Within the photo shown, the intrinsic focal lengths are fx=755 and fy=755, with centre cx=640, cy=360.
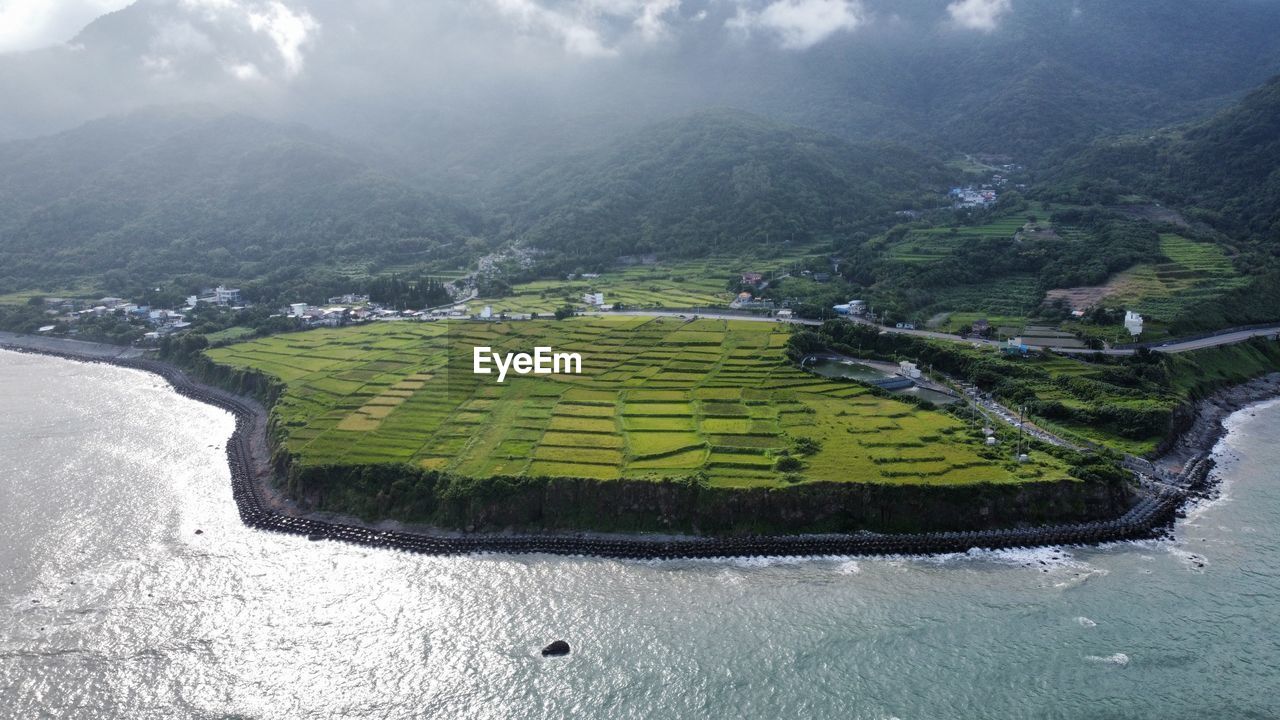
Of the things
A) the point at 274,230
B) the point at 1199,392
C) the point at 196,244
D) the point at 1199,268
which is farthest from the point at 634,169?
the point at 1199,392

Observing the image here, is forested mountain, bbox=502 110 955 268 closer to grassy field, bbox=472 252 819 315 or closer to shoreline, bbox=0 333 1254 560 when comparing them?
grassy field, bbox=472 252 819 315

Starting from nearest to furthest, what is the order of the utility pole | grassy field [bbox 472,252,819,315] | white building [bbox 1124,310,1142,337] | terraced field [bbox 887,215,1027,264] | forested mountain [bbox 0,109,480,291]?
the utility pole, white building [bbox 1124,310,1142,337], grassy field [bbox 472,252,819,315], terraced field [bbox 887,215,1027,264], forested mountain [bbox 0,109,480,291]

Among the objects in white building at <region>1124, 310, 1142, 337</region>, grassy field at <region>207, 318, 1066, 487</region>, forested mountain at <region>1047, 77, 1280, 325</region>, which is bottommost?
grassy field at <region>207, 318, 1066, 487</region>

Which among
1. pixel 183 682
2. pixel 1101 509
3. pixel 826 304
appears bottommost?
pixel 183 682

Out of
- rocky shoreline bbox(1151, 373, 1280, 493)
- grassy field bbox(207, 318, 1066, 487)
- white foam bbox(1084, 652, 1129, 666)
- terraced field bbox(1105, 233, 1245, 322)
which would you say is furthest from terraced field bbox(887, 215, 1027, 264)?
white foam bbox(1084, 652, 1129, 666)

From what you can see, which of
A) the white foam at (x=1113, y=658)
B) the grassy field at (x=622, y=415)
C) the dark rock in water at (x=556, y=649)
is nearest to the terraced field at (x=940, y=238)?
the grassy field at (x=622, y=415)

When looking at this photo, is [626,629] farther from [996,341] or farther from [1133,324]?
[1133,324]

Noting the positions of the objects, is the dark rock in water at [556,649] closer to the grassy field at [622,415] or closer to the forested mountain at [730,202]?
the grassy field at [622,415]

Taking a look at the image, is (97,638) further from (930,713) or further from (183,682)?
(930,713)
